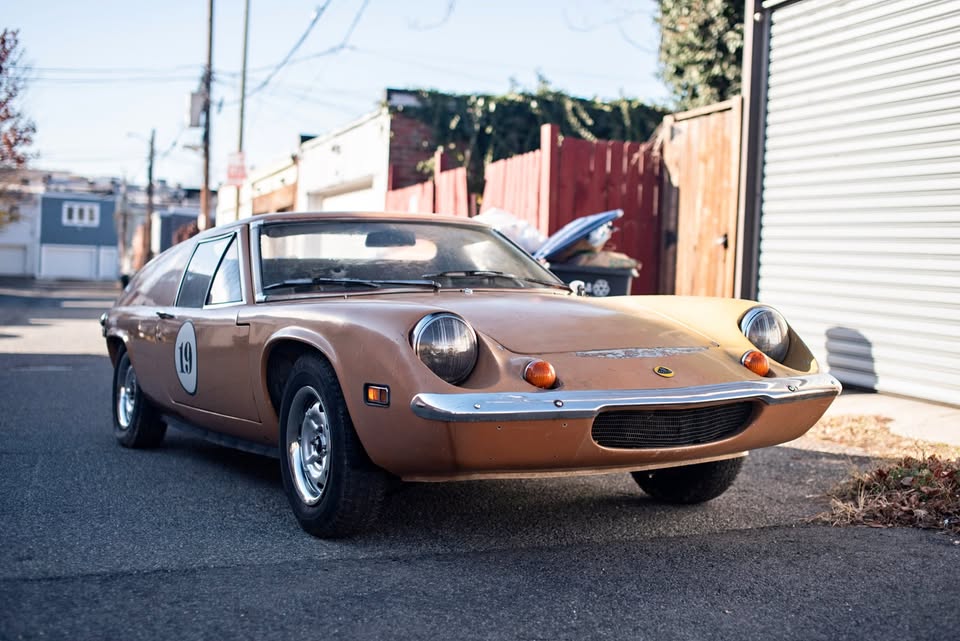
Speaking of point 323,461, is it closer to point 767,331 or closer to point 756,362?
point 756,362

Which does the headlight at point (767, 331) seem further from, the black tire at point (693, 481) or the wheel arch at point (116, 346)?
the wheel arch at point (116, 346)

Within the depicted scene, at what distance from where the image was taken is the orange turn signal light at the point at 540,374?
3.38 m

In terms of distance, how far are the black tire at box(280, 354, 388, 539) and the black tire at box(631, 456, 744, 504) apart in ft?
4.64

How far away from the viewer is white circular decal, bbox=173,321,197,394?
4.85m

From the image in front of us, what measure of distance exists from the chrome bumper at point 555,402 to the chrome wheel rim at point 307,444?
26.4 inches

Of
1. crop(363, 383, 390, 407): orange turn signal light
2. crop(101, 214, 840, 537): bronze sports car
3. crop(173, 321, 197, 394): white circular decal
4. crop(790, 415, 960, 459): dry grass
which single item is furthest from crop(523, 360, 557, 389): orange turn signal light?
crop(790, 415, 960, 459): dry grass

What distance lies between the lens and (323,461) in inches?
150

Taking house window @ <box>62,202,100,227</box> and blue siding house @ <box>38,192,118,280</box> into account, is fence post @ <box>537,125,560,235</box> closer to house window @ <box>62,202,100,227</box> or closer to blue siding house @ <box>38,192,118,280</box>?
blue siding house @ <box>38,192,118,280</box>

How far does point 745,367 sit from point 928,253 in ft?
12.5

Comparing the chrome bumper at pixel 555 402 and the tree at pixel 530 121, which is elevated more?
the tree at pixel 530 121

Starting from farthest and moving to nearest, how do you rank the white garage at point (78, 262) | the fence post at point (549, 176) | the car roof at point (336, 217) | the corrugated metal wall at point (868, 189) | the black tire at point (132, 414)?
the white garage at point (78, 262)
the fence post at point (549, 176)
the corrugated metal wall at point (868, 189)
the black tire at point (132, 414)
the car roof at point (336, 217)

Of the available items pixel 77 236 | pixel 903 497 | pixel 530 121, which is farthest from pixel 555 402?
pixel 77 236

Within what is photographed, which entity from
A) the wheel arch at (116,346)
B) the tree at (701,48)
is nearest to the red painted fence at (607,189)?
the tree at (701,48)

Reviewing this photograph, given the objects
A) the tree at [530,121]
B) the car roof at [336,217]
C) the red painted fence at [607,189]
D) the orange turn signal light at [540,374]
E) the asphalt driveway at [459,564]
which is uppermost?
the tree at [530,121]
